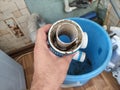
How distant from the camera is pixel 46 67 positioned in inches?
19.2

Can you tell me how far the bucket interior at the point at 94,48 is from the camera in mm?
684

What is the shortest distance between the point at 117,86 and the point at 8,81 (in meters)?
0.67

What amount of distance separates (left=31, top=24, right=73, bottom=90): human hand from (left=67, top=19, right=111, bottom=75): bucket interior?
0.23m

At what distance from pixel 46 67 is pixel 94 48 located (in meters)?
0.39

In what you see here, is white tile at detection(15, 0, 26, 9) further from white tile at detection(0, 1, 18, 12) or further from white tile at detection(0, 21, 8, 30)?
white tile at detection(0, 21, 8, 30)

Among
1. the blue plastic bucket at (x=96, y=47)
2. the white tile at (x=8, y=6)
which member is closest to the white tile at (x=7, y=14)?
the white tile at (x=8, y=6)

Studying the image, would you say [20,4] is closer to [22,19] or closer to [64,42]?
[22,19]

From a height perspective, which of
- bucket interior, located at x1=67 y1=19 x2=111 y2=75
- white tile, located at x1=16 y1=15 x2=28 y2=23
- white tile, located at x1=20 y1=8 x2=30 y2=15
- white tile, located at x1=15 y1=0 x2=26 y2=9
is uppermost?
white tile, located at x1=15 y1=0 x2=26 y2=9

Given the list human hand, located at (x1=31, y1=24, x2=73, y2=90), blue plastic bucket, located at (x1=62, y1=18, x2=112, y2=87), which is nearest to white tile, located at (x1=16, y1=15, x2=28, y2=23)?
blue plastic bucket, located at (x1=62, y1=18, x2=112, y2=87)

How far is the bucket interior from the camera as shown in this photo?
684 mm

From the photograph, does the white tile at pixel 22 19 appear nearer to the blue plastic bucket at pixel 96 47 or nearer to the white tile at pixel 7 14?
the white tile at pixel 7 14

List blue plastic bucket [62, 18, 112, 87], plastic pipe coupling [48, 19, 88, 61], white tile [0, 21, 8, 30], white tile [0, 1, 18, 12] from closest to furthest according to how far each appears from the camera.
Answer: plastic pipe coupling [48, 19, 88, 61]
blue plastic bucket [62, 18, 112, 87]
white tile [0, 1, 18, 12]
white tile [0, 21, 8, 30]

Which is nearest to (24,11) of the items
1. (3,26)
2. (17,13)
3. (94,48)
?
(17,13)

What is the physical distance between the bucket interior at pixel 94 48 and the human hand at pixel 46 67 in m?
0.23
